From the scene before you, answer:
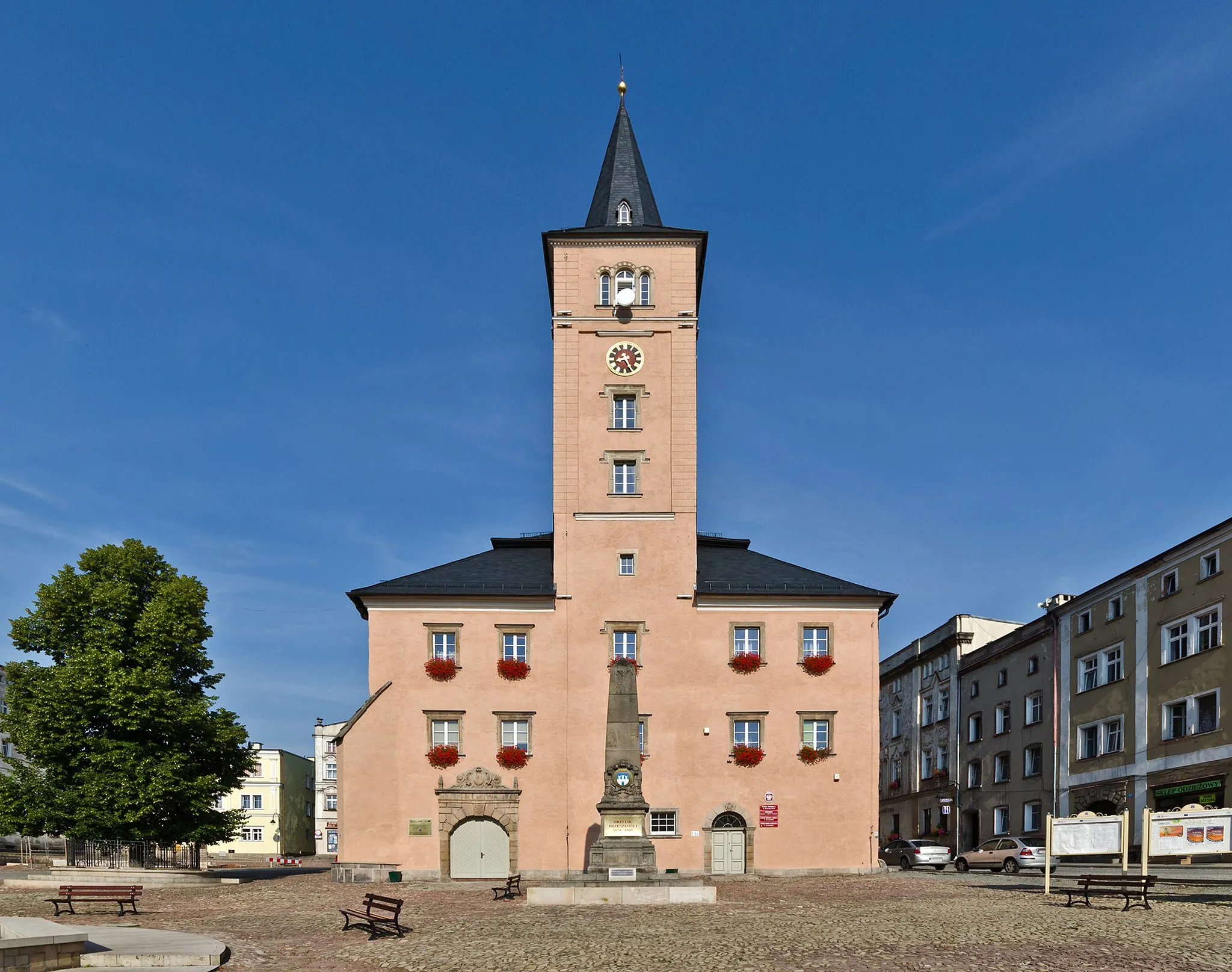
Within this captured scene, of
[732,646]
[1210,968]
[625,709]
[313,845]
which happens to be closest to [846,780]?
[732,646]

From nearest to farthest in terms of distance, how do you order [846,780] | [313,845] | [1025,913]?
[1025,913] → [846,780] → [313,845]

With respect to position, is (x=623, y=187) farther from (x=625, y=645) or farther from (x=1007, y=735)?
(x=1007, y=735)

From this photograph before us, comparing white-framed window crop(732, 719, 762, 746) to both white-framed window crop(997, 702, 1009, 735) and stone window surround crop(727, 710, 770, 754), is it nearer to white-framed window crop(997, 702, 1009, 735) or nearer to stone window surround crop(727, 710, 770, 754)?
stone window surround crop(727, 710, 770, 754)

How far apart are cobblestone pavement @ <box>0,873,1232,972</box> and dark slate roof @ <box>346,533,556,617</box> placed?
42.3 feet

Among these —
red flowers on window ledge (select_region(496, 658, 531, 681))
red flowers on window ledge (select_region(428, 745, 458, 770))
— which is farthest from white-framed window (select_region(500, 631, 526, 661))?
red flowers on window ledge (select_region(428, 745, 458, 770))

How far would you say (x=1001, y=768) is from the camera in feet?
192

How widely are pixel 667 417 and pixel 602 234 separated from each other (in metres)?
7.79

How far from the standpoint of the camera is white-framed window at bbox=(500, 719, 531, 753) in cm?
4416

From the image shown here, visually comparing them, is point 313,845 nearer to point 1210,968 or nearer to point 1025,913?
point 1025,913

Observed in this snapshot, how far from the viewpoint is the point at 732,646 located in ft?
149

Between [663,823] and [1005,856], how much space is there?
510 inches

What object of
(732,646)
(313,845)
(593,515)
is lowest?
(313,845)

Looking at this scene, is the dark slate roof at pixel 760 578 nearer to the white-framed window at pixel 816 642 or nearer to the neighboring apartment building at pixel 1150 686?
the white-framed window at pixel 816 642


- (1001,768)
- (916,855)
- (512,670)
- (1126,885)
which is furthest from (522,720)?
(1001,768)
